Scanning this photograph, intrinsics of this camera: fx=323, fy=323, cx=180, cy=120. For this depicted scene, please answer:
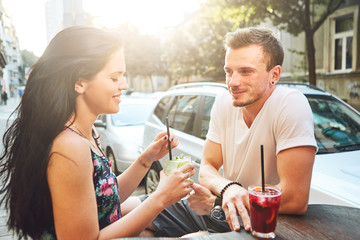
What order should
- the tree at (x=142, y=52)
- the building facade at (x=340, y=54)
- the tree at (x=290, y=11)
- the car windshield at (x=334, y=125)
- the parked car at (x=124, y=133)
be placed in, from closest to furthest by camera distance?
the car windshield at (x=334, y=125)
the parked car at (x=124, y=133)
the tree at (x=290, y=11)
the building facade at (x=340, y=54)
the tree at (x=142, y=52)

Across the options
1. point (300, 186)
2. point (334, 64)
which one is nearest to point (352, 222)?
point (300, 186)

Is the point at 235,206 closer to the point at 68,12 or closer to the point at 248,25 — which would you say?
the point at 68,12

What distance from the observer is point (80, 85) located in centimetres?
154

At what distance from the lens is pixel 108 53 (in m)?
1.59

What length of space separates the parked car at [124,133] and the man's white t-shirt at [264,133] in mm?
2925

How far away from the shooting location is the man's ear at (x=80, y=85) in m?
1.53

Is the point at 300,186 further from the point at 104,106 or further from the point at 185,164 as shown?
the point at 104,106

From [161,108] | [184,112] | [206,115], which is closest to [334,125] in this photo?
[206,115]

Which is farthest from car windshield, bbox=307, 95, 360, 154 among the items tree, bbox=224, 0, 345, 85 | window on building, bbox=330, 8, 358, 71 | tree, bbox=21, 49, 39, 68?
Answer: window on building, bbox=330, 8, 358, 71

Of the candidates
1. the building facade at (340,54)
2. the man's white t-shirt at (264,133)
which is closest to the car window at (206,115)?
the man's white t-shirt at (264,133)

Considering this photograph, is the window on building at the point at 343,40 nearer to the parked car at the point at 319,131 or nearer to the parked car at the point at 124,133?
the parked car at the point at 124,133

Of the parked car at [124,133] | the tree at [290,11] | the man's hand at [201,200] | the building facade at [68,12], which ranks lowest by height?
the parked car at [124,133]

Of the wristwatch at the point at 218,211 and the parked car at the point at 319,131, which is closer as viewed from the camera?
the wristwatch at the point at 218,211

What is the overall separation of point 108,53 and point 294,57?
14954mm
